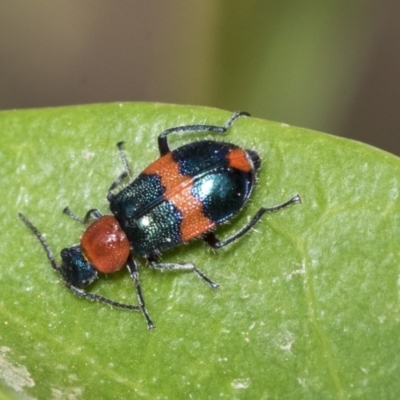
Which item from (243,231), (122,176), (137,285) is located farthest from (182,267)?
(122,176)

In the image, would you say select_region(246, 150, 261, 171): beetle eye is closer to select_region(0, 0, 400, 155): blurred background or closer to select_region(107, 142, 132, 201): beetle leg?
select_region(107, 142, 132, 201): beetle leg

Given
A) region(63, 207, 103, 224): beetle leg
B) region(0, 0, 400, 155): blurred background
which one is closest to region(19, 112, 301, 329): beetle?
region(63, 207, 103, 224): beetle leg

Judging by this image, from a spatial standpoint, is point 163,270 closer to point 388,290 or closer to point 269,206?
point 269,206

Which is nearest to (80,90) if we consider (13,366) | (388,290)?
(13,366)

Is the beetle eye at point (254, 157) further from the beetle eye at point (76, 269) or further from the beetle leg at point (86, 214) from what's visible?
the beetle eye at point (76, 269)

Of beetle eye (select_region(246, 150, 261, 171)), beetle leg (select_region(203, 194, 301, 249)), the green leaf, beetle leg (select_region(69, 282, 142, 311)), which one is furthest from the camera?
beetle leg (select_region(69, 282, 142, 311))

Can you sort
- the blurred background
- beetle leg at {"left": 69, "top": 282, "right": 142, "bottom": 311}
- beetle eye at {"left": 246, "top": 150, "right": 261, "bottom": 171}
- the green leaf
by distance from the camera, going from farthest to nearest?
the blurred background → beetle leg at {"left": 69, "top": 282, "right": 142, "bottom": 311} → beetle eye at {"left": 246, "top": 150, "right": 261, "bottom": 171} → the green leaf
